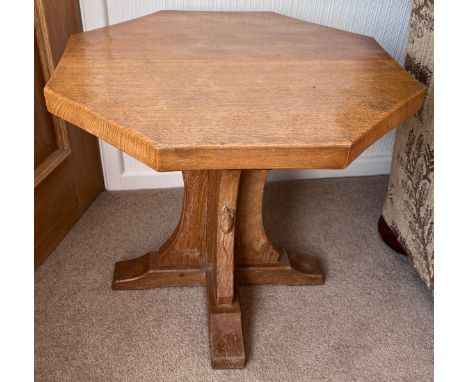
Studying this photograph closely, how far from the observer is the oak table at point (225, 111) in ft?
2.36

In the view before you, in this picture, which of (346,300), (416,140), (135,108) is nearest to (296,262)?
(346,300)

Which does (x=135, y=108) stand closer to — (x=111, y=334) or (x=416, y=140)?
(x=111, y=334)

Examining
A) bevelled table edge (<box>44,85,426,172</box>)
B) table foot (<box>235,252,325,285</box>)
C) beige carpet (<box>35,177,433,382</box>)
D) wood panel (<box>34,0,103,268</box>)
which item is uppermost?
bevelled table edge (<box>44,85,426,172</box>)

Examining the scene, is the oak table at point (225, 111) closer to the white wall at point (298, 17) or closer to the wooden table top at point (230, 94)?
the wooden table top at point (230, 94)

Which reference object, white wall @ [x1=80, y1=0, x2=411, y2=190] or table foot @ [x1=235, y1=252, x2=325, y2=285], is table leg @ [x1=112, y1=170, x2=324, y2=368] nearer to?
table foot @ [x1=235, y1=252, x2=325, y2=285]

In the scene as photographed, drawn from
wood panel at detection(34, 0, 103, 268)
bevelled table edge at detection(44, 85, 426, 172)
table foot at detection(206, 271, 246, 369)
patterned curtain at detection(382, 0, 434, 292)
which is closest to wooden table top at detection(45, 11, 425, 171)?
bevelled table edge at detection(44, 85, 426, 172)

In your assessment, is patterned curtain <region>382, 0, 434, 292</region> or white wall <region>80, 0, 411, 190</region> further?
white wall <region>80, 0, 411, 190</region>

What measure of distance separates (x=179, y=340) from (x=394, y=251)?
0.66 m

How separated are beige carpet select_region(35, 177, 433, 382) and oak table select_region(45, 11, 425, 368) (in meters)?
0.06

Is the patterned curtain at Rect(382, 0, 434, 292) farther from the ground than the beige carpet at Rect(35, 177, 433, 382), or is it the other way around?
the patterned curtain at Rect(382, 0, 434, 292)

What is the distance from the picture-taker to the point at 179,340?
1151 millimetres

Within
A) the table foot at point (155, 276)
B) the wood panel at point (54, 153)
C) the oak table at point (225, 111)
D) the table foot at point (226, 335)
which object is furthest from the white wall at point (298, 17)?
the table foot at point (226, 335)

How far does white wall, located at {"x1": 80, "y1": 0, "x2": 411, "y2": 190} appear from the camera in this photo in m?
1.36

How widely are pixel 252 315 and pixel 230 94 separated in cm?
60
